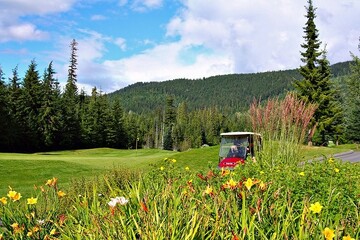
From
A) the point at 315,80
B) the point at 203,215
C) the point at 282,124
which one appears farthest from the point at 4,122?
the point at 203,215

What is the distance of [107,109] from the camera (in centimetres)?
5903

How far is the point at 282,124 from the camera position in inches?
342

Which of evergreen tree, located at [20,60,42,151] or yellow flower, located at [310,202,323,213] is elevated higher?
evergreen tree, located at [20,60,42,151]

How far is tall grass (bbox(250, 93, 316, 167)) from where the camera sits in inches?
329

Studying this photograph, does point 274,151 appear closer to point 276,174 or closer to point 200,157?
point 276,174

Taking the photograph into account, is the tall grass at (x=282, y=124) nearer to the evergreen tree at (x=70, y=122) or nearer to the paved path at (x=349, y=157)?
the paved path at (x=349, y=157)

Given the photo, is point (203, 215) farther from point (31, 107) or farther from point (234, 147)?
point (31, 107)

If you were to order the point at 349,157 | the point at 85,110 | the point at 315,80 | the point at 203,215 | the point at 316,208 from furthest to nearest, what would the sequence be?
1. the point at 85,110
2. the point at 315,80
3. the point at 349,157
4. the point at 203,215
5. the point at 316,208

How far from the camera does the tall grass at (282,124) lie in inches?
329

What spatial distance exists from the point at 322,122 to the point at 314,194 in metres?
34.4

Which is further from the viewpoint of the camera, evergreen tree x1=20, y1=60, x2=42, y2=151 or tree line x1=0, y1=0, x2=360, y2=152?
evergreen tree x1=20, y1=60, x2=42, y2=151

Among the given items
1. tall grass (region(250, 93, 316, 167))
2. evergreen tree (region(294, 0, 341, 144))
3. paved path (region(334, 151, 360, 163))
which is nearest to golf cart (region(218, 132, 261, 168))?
tall grass (region(250, 93, 316, 167))

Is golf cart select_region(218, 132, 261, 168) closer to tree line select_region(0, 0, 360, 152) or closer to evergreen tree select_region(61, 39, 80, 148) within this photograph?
tree line select_region(0, 0, 360, 152)

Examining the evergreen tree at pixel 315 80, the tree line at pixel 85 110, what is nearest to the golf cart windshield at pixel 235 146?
the tree line at pixel 85 110
